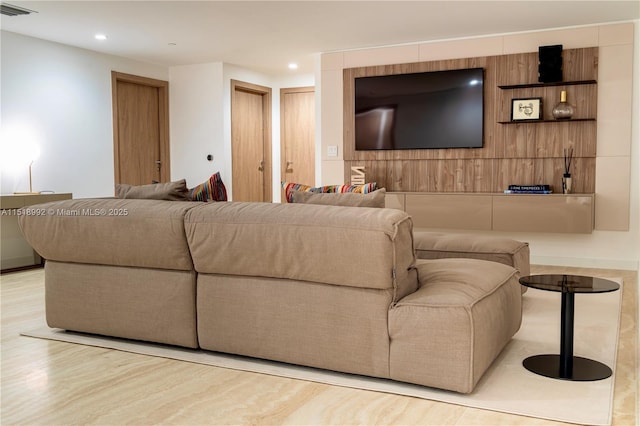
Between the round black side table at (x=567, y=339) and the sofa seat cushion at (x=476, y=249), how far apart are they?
1.18m

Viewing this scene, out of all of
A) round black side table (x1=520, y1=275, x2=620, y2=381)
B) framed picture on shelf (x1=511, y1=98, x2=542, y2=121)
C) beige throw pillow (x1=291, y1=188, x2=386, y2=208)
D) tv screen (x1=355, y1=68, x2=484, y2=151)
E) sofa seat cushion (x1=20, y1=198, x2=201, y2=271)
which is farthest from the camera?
tv screen (x1=355, y1=68, x2=484, y2=151)

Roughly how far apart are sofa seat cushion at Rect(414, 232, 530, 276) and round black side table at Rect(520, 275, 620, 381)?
118 cm

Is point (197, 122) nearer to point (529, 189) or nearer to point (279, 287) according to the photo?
point (529, 189)

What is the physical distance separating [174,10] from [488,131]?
321 cm

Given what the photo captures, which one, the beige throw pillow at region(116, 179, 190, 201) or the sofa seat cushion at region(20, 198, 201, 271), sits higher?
the beige throw pillow at region(116, 179, 190, 201)

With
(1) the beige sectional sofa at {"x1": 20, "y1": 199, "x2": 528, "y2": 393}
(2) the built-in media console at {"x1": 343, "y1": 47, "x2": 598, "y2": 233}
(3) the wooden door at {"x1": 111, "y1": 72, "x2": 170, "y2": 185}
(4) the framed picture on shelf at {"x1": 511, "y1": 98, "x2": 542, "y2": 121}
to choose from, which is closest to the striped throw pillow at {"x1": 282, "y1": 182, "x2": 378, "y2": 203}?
(1) the beige sectional sofa at {"x1": 20, "y1": 199, "x2": 528, "y2": 393}

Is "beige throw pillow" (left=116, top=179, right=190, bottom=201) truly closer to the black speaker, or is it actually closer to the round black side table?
the round black side table

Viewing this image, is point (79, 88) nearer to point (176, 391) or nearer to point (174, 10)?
point (174, 10)

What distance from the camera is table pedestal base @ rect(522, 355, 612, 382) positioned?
99.3 inches

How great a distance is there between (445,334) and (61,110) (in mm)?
5444

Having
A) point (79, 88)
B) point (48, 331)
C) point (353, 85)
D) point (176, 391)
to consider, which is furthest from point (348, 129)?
point (176, 391)

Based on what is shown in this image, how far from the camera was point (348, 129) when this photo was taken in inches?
268

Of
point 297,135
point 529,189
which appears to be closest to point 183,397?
point 529,189

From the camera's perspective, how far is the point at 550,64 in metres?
5.64
